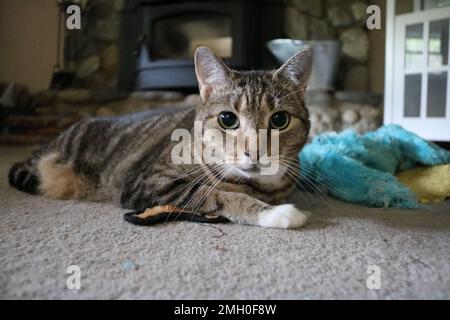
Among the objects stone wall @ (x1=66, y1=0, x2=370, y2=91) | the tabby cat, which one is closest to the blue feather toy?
the tabby cat

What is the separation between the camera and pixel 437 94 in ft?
7.92

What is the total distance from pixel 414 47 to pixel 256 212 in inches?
80.4

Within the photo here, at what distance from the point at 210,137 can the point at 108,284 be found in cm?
60

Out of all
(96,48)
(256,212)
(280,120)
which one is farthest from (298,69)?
(96,48)

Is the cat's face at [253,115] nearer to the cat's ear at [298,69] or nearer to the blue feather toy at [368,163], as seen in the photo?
the cat's ear at [298,69]

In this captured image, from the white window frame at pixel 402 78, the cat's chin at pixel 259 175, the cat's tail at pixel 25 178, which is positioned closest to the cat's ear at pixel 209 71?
the cat's chin at pixel 259 175

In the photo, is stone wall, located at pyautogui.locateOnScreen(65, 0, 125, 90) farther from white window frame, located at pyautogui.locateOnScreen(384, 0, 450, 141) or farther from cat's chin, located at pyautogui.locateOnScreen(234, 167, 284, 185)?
cat's chin, located at pyautogui.locateOnScreen(234, 167, 284, 185)

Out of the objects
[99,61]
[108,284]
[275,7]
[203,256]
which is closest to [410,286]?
[203,256]

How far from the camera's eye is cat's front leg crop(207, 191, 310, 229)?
3.47 ft

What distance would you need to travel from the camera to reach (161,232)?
1012mm

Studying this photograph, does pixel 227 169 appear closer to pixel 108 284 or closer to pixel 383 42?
pixel 108 284

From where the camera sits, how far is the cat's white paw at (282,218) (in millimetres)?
1053

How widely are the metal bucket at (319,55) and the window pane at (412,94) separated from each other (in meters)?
0.60

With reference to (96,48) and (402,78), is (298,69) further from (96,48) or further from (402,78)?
(96,48)
